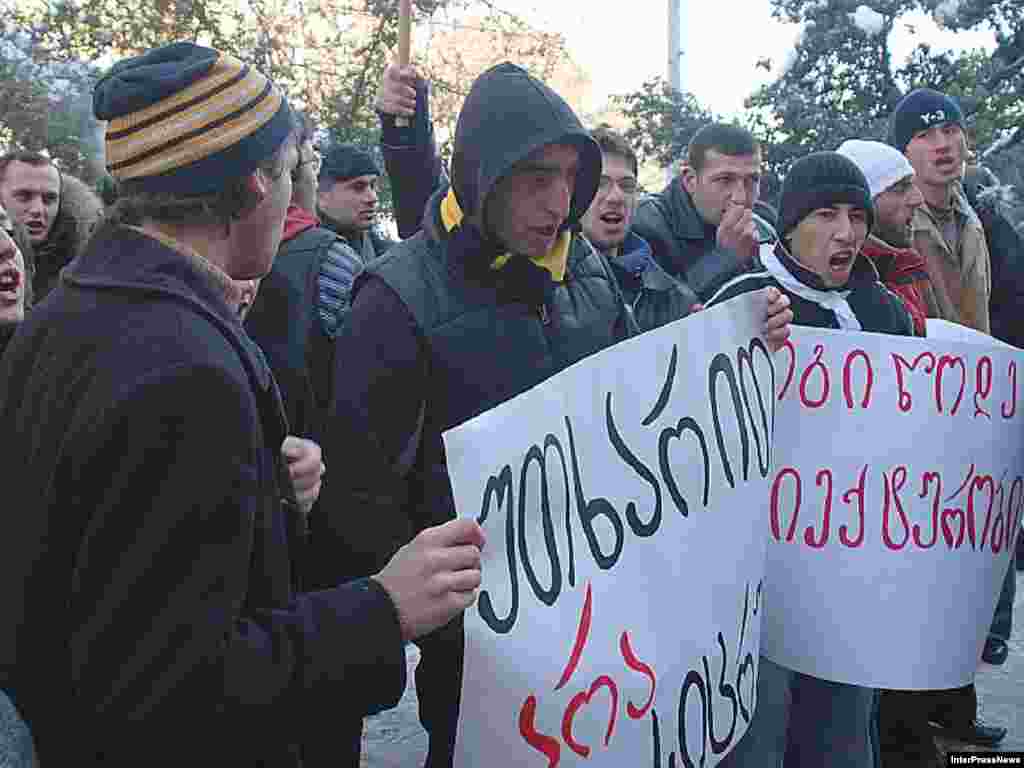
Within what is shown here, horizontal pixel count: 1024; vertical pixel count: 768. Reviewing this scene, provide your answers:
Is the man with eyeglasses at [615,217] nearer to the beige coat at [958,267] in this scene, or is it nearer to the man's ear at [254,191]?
the beige coat at [958,267]

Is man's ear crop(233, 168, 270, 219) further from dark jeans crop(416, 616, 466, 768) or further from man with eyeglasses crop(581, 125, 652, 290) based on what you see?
man with eyeglasses crop(581, 125, 652, 290)

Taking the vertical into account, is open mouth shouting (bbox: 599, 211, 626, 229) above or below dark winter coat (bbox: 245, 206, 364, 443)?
above

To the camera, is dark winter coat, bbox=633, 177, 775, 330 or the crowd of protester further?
dark winter coat, bbox=633, 177, 775, 330

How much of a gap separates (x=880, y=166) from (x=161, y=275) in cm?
314

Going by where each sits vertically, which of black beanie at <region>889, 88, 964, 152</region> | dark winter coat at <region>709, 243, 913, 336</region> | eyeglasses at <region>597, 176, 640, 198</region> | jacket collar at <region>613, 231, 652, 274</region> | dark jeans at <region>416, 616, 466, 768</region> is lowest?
dark jeans at <region>416, 616, 466, 768</region>

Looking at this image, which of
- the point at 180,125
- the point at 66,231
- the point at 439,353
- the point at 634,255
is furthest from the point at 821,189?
the point at 66,231

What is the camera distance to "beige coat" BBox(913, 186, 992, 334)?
4.38 m

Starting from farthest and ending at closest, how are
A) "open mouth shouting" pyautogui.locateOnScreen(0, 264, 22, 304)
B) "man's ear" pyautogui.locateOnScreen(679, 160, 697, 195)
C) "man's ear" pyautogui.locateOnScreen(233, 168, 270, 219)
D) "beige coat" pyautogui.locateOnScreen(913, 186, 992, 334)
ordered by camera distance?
"man's ear" pyautogui.locateOnScreen(679, 160, 697, 195), "beige coat" pyautogui.locateOnScreen(913, 186, 992, 334), "open mouth shouting" pyautogui.locateOnScreen(0, 264, 22, 304), "man's ear" pyautogui.locateOnScreen(233, 168, 270, 219)

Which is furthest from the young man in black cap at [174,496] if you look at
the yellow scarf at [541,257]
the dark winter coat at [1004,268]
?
the dark winter coat at [1004,268]

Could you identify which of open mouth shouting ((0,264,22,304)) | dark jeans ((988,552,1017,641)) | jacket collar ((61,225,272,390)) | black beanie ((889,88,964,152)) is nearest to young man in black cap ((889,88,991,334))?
black beanie ((889,88,964,152))

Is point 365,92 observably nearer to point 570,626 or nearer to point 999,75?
point 999,75

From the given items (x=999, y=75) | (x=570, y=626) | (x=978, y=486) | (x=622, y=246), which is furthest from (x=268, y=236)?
(x=999, y=75)

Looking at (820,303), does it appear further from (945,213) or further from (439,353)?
(945,213)

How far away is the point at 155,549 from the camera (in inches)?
48.4
